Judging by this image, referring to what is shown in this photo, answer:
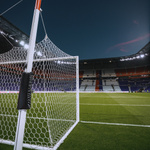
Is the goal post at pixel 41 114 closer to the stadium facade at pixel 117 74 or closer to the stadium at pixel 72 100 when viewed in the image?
the stadium at pixel 72 100

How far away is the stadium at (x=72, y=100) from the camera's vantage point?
164 centimetres

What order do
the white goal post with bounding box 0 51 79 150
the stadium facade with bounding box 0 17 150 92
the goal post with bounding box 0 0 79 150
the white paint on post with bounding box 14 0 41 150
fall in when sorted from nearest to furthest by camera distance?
1. the white paint on post with bounding box 14 0 41 150
2. the goal post with bounding box 0 0 79 150
3. the white goal post with bounding box 0 51 79 150
4. the stadium facade with bounding box 0 17 150 92

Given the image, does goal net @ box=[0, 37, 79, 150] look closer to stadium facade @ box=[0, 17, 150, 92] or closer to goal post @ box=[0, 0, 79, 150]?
goal post @ box=[0, 0, 79, 150]

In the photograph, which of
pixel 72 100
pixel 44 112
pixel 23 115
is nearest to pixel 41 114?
pixel 23 115

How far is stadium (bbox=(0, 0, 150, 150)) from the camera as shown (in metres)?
1.64

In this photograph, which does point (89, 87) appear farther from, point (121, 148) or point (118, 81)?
point (121, 148)

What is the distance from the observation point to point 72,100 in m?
7.38

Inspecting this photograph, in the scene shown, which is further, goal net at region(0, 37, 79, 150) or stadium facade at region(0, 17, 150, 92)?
stadium facade at region(0, 17, 150, 92)

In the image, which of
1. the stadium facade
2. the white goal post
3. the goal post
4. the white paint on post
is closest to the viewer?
the white paint on post

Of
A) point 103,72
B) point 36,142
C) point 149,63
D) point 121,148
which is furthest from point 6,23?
point 149,63

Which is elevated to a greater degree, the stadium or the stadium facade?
the stadium facade

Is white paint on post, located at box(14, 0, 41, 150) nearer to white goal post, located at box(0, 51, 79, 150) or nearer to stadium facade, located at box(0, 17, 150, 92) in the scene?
white goal post, located at box(0, 51, 79, 150)

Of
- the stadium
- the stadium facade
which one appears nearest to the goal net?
the stadium

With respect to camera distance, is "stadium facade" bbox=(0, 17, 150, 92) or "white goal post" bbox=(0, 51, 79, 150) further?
"stadium facade" bbox=(0, 17, 150, 92)
